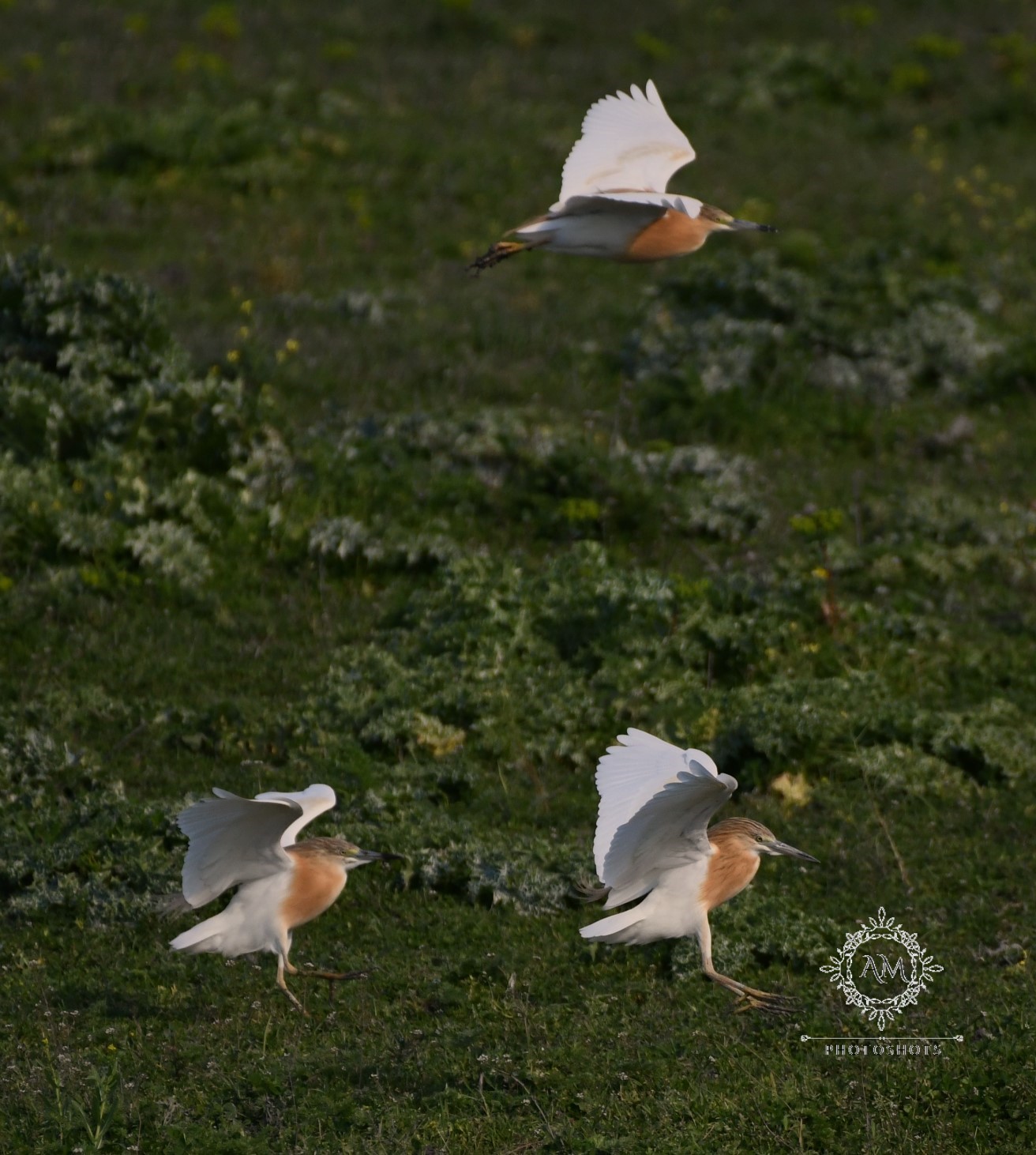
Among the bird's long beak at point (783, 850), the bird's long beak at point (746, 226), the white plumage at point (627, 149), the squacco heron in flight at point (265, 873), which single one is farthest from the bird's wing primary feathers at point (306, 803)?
the white plumage at point (627, 149)

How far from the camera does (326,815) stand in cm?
735

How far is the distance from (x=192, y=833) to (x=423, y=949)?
145 centimetres

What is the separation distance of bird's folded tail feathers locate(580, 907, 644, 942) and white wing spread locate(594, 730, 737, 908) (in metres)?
0.13

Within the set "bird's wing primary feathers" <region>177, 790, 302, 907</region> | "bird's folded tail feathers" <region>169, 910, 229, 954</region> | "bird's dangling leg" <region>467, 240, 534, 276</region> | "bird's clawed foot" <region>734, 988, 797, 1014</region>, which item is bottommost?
"bird's clawed foot" <region>734, 988, 797, 1014</region>

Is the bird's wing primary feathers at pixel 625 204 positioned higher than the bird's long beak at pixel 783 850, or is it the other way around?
the bird's wing primary feathers at pixel 625 204

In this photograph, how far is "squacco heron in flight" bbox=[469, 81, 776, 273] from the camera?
23.7ft

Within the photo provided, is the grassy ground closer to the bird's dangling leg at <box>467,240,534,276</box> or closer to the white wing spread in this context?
the white wing spread

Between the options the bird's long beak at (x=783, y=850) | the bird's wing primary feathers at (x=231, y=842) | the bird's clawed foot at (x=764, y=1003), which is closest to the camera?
the bird's wing primary feathers at (x=231, y=842)

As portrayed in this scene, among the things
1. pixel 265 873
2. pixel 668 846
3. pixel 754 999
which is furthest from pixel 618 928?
pixel 265 873

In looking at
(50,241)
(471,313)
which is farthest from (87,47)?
(471,313)

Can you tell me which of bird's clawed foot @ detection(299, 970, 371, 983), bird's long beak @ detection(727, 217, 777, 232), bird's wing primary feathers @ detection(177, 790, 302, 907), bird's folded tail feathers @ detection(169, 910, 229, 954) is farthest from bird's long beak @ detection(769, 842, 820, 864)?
bird's long beak @ detection(727, 217, 777, 232)

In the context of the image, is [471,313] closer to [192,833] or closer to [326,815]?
[326,815]

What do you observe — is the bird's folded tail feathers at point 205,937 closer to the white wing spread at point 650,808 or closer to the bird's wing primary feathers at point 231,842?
the bird's wing primary feathers at point 231,842

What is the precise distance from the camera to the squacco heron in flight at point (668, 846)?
5.47m
